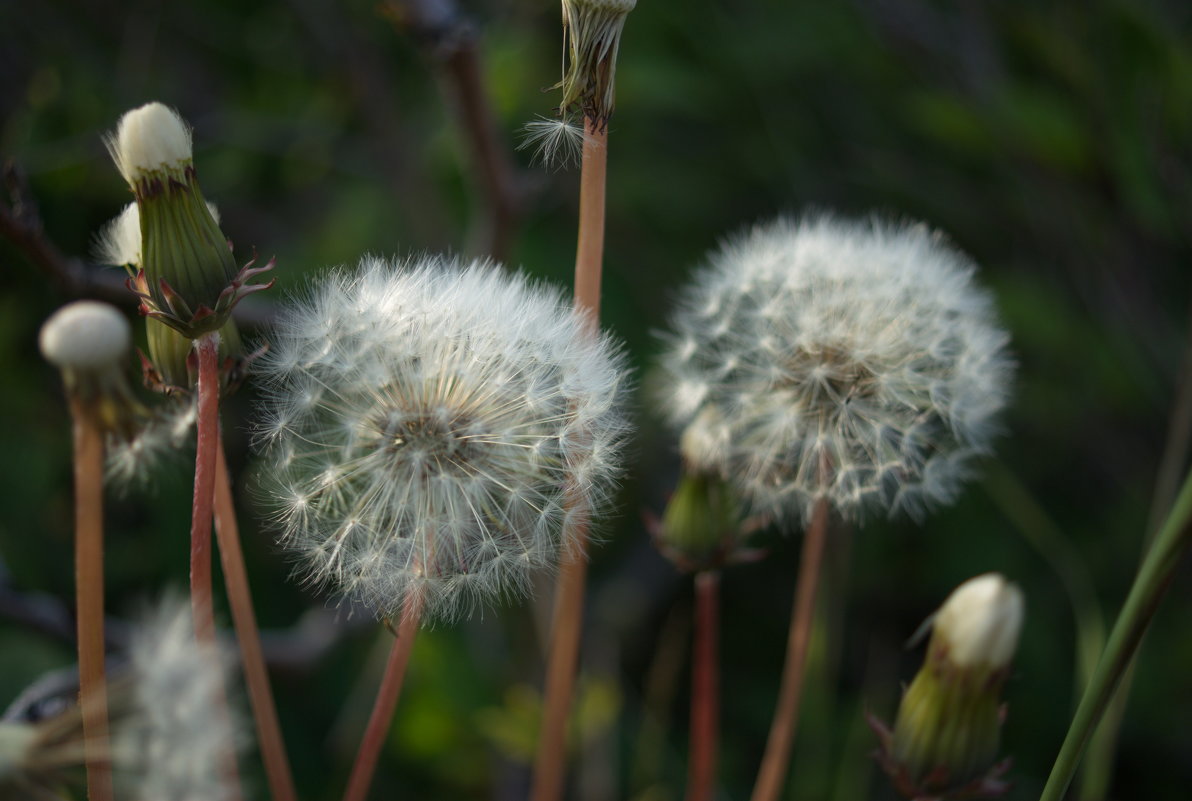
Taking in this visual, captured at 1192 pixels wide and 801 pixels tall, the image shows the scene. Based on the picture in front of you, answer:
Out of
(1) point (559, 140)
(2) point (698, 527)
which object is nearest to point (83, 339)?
(1) point (559, 140)

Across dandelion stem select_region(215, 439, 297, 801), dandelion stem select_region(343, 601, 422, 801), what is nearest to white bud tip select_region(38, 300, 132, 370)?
dandelion stem select_region(215, 439, 297, 801)

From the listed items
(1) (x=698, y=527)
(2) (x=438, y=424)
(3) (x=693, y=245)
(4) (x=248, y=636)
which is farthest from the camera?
(3) (x=693, y=245)

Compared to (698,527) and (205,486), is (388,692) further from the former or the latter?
(698,527)

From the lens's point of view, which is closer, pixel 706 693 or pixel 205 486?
pixel 205 486

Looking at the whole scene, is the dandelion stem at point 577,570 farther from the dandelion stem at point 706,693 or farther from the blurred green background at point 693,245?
the blurred green background at point 693,245

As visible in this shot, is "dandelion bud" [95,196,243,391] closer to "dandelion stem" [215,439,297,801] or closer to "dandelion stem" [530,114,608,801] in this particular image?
"dandelion stem" [215,439,297,801]

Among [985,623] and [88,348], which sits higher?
[88,348]

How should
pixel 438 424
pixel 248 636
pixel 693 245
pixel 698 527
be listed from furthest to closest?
1. pixel 693 245
2. pixel 698 527
3. pixel 438 424
4. pixel 248 636

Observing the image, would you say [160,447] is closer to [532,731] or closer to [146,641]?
[146,641]
